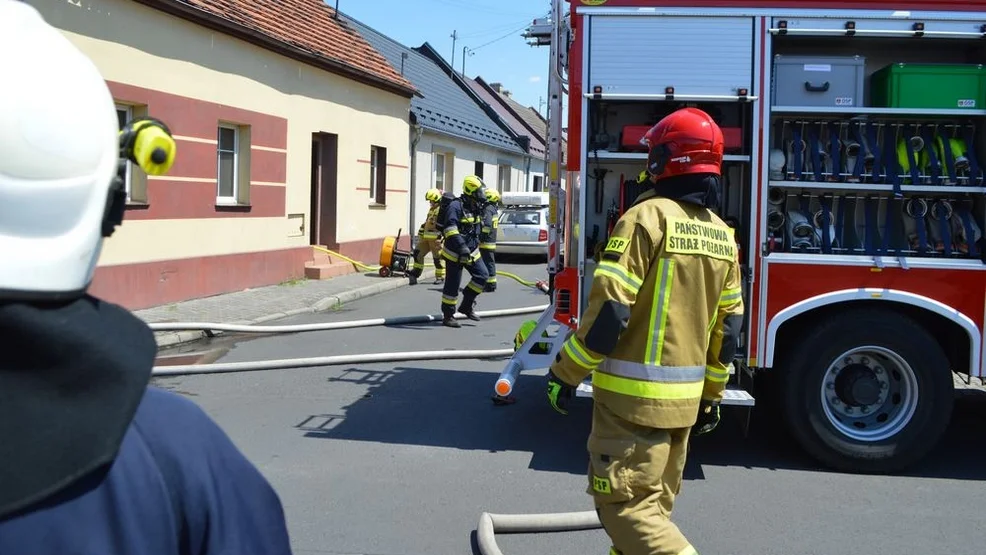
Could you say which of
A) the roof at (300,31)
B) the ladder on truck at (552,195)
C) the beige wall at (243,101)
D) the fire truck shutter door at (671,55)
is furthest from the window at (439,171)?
the fire truck shutter door at (671,55)

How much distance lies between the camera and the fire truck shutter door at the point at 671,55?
571 centimetres

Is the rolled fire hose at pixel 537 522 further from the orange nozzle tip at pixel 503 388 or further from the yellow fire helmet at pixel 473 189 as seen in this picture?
the yellow fire helmet at pixel 473 189

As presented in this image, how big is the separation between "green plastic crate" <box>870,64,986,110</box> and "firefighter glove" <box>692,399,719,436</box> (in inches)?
115

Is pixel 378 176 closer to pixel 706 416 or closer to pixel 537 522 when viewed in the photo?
pixel 537 522

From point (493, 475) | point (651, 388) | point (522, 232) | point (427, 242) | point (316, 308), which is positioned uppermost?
point (522, 232)

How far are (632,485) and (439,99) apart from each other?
25211 mm

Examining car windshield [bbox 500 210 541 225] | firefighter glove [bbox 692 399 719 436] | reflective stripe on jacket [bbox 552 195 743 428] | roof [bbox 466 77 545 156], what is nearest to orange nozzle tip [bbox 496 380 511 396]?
firefighter glove [bbox 692 399 719 436]

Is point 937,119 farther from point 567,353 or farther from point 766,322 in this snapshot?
point 567,353

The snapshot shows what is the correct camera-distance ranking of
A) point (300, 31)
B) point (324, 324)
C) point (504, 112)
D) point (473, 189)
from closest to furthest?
point (324, 324), point (473, 189), point (300, 31), point (504, 112)

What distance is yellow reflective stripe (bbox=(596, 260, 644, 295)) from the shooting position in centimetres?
340

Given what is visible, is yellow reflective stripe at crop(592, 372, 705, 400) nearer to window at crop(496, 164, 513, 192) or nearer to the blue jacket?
the blue jacket

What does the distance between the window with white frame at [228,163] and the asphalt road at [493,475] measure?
257 inches

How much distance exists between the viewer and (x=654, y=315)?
3473mm

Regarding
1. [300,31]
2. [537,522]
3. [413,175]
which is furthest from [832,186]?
[413,175]
